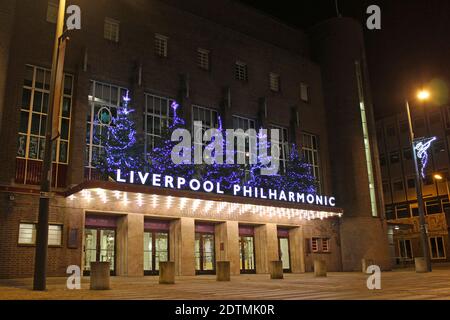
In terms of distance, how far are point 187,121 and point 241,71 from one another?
828cm

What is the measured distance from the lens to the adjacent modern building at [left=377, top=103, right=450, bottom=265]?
5522 centimetres

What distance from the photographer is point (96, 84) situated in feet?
93.7

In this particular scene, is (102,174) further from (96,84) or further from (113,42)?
(113,42)

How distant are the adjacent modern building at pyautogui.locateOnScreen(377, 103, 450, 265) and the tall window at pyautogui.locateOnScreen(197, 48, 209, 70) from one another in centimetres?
3166

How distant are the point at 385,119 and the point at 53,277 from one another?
5360 cm

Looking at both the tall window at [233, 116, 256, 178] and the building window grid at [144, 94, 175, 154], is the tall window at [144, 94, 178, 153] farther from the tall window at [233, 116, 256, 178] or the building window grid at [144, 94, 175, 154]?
the tall window at [233, 116, 256, 178]

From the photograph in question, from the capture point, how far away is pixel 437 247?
5612 cm

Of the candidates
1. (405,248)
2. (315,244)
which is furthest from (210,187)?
(405,248)

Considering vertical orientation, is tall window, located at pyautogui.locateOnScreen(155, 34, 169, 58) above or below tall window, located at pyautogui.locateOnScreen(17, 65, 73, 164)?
above

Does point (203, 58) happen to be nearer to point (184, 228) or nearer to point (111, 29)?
point (111, 29)

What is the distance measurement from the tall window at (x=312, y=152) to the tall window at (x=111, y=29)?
57.7ft

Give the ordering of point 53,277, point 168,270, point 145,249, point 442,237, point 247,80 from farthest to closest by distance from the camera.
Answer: point 442,237, point 247,80, point 145,249, point 53,277, point 168,270

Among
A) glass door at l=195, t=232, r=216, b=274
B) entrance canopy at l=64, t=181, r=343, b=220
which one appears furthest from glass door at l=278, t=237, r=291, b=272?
glass door at l=195, t=232, r=216, b=274
